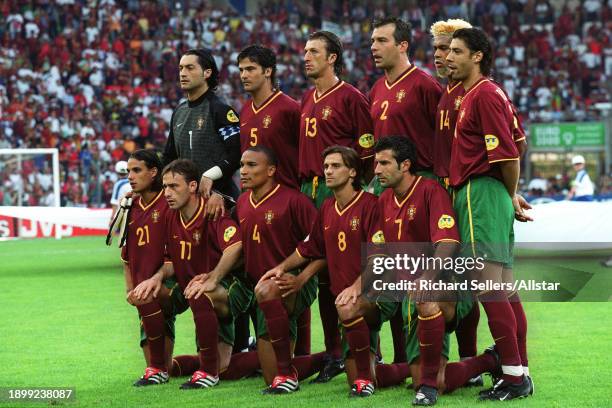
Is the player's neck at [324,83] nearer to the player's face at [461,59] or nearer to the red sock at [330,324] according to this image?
the player's face at [461,59]

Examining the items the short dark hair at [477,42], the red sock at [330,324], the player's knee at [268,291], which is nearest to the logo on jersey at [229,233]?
the player's knee at [268,291]

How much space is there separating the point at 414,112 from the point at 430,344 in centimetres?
145

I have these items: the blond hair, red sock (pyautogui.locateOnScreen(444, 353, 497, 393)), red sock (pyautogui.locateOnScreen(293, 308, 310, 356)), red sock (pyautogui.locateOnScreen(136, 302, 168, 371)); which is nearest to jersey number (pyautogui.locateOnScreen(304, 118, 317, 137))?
the blond hair

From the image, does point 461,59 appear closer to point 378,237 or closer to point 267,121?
point 378,237

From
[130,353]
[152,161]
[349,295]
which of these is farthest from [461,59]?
[130,353]

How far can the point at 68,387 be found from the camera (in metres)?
6.37

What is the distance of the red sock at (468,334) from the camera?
618 cm

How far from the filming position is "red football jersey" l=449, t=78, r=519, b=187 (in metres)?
5.50

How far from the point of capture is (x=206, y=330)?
6266 millimetres

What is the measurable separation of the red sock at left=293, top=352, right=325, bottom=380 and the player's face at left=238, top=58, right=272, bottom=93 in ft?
5.59

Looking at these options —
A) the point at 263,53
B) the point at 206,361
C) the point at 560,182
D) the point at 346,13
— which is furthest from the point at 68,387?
the point at 346,13

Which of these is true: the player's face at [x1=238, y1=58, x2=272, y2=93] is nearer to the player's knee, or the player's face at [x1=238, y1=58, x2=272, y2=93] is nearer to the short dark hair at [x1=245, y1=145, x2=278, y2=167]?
the short dark hair at [x1=245, y1=145, x2=278, y2=167]

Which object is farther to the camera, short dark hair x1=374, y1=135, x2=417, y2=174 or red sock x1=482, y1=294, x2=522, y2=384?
short dark hair x1=374, y1=135, x2=417, y2=174

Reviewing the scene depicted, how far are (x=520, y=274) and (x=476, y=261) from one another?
0.95m
